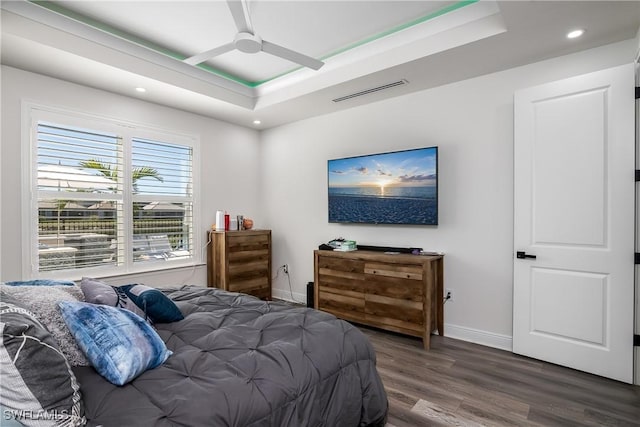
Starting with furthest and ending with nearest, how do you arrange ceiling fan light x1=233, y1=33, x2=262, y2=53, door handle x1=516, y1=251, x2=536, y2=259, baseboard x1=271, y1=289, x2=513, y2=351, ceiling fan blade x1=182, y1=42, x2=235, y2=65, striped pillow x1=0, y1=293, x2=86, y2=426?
baseboard x1=271, y1=289, x2=513, y2=351 → door handle x1=516, y1=251, x2=536, y2=259 → ceiling fan blade x1=182, y1=42, x2=235, y2=65 → ceiling fan light x1=233, y1=33, x2=262, y2=53 → striped pillow x1=0, y1=293, x2=86, y2=426

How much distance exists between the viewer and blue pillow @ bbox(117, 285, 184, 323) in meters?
1.85

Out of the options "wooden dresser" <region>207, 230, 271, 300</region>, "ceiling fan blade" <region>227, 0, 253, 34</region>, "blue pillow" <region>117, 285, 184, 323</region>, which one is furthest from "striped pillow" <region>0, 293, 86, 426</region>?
"wooden dresser" <region>207, 230, 271, 300</region>

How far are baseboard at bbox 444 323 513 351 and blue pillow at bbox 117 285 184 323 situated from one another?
8.74ft

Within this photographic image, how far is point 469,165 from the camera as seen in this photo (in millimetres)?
3279

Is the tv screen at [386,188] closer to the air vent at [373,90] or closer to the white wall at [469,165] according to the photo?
the white wall at [469,165]

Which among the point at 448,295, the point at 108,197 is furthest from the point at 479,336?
the point at 108,197

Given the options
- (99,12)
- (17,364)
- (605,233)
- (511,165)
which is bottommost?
(17,364)

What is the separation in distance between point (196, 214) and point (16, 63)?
2246 millimetres

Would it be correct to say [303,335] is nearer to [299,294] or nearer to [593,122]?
[593,122]

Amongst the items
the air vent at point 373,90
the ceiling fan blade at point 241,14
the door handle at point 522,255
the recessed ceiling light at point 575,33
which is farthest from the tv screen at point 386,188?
→ the ceiling fan blade at point 241,14

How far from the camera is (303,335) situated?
5.67ft

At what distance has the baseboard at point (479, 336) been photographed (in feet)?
9.95

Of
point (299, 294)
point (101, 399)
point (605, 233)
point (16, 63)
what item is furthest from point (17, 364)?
point (299, 294)

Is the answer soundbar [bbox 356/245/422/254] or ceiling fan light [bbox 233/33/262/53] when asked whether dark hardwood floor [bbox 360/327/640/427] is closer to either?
soundbar [bbox 356/245/422/254]
